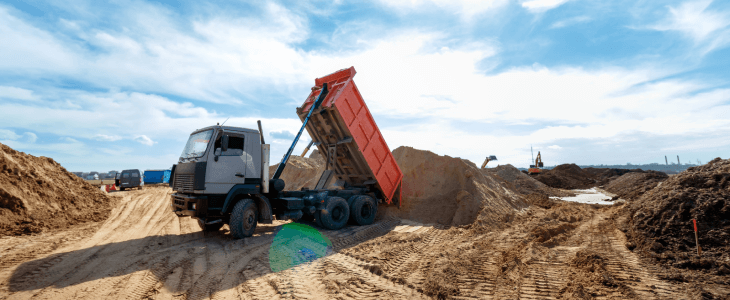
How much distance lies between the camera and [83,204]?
12422 mm

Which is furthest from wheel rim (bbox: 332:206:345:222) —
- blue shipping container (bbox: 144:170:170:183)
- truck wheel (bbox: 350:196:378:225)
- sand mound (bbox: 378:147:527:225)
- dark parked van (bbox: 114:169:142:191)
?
blue shipping container (bbox: 144:170:170:183)

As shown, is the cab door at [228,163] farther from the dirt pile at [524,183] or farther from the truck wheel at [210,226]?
the dirt pile at [524,183]

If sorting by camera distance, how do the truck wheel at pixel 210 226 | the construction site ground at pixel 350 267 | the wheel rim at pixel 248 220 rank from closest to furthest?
the construction site ground at pixel 350 267
the wheel rim at pixel 248 220
the truck wheel at pixel 210 226

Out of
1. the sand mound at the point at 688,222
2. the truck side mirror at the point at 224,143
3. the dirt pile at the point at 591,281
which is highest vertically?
the truck side mirror at the point at 224,143

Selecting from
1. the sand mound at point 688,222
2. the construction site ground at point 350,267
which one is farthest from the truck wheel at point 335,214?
the sand mound at point 688,222

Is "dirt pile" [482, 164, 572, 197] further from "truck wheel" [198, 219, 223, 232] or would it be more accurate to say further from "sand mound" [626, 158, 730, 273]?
"truck wheel" [198, 219, 223, 232]

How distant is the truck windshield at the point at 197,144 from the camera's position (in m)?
8.02

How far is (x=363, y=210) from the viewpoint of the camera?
10914 mm

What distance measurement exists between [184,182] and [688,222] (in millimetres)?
10952

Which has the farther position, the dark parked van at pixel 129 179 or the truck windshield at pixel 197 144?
the dark parked van at pixel 129 179

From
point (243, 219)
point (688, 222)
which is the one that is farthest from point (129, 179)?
point (688, 222)

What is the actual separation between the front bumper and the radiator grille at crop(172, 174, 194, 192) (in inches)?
7.2

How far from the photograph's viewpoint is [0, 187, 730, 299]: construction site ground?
4820mm

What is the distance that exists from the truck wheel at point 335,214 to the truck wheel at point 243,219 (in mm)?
2090
